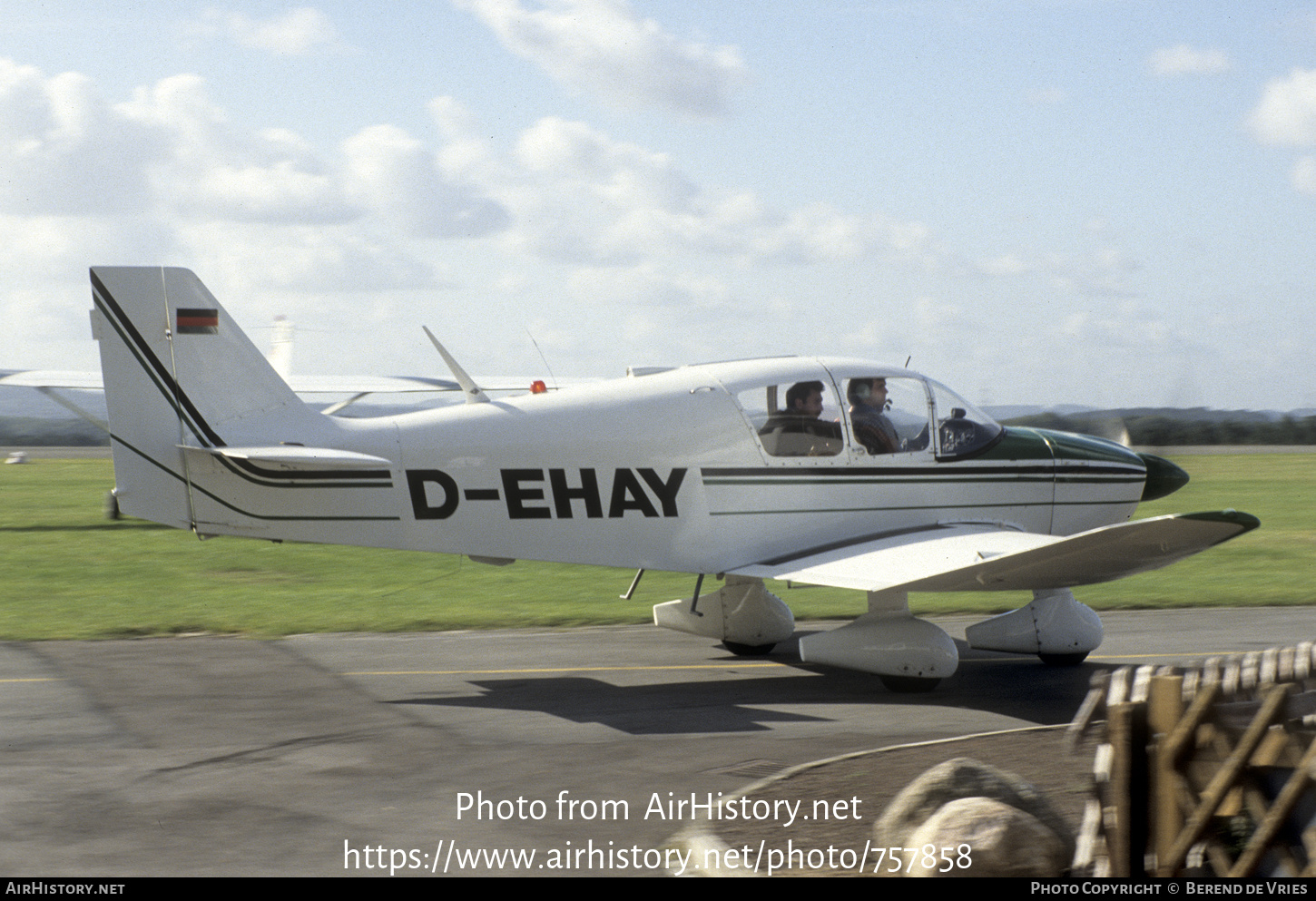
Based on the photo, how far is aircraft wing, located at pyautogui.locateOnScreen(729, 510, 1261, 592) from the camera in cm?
877

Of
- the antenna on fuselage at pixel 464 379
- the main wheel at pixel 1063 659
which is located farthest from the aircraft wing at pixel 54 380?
the main wheel at pixel 1063 659

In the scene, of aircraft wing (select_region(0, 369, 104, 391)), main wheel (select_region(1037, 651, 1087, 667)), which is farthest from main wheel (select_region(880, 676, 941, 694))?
aircraft wing (select_region(0, 369, 104, 391))

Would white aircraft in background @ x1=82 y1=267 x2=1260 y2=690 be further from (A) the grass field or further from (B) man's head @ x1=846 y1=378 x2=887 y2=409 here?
(A) the grass field

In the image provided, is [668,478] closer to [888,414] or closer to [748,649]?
[888,414]

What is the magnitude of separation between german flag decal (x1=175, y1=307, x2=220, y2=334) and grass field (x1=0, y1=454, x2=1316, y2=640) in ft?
14.8

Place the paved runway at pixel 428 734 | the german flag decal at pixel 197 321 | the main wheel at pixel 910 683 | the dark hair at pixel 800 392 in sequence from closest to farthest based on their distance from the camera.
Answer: the paved runway at pixel 428 734 < the german flag decal at pixel 197 321 < the main wheel at pixel 910 683 < the dark hair at pixel 800 392

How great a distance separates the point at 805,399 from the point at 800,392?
0.25 ft

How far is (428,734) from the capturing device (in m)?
8.64

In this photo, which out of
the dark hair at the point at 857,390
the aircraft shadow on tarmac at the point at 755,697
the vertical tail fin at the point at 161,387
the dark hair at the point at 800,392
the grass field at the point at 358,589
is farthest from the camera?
the grass field at the point at 358,589

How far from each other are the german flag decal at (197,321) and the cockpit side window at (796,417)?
175 inches

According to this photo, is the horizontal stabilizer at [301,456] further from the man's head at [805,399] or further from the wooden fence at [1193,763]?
the wooden fence at [1193,763]

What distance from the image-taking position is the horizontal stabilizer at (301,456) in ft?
30.8

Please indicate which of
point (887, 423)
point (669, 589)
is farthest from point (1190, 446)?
point (887, 423)

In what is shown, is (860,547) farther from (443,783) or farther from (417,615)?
(417,615)
